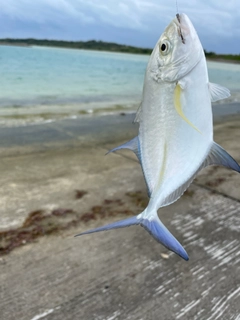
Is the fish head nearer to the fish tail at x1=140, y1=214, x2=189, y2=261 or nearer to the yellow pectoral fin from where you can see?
the yellow pectoral fin

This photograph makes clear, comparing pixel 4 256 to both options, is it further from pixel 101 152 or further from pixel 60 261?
pixel 101 152

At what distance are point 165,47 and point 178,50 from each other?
40mm

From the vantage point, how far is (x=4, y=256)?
281 cm

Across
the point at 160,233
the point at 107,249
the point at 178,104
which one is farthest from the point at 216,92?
the point at 107,249

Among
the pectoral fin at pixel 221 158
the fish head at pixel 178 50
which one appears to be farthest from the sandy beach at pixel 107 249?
the fish head at pixel 178 50

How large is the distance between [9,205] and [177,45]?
298 centimetres

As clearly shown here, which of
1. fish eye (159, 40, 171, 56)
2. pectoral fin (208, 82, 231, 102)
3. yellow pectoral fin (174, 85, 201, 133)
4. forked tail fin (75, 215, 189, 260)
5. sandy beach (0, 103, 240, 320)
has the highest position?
fish eye (159, 40, 171, 56)

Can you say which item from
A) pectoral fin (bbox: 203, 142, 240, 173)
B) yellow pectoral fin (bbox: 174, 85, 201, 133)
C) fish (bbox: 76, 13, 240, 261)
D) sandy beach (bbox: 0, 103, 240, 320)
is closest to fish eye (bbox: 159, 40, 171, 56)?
fish (bbox: 76, 13, 240, 261)

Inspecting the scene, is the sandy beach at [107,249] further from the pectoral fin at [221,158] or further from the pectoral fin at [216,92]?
the pectoral fin at [216,92]

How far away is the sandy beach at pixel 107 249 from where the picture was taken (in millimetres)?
2369

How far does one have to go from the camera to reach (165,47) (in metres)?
1.07

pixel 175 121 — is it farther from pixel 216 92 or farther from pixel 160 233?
pixel 160 233

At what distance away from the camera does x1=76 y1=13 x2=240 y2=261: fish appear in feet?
3.44

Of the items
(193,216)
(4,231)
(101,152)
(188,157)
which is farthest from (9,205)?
(188,157)
